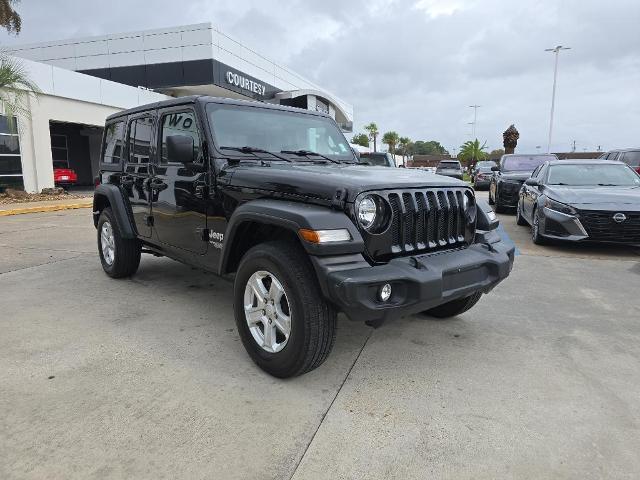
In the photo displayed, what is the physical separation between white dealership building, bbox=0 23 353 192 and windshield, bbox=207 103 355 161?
53.0 feet

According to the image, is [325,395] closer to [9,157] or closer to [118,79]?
[9,157]

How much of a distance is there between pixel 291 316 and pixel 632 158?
12.6 metres

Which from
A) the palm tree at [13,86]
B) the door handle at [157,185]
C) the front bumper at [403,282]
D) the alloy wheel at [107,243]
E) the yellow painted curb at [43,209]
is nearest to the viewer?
the front bumper at [403,282]

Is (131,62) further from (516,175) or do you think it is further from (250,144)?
(250,144)

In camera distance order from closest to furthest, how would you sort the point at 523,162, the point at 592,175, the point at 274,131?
the point at 274,131 < the point at 592,175 < the point at 523,162

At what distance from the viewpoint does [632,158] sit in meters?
12.0

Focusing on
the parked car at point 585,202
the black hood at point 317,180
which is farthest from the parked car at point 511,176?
the black hood at point 317,180

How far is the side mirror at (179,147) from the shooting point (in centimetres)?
344

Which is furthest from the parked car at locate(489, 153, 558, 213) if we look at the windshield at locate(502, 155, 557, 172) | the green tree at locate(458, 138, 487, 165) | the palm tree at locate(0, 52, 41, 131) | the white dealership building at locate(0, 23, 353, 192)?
the green tree at locate(458, 138, 487, 165)

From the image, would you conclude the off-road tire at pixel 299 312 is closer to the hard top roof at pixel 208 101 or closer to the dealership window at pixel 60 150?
the hard top roof at pixel 208 101

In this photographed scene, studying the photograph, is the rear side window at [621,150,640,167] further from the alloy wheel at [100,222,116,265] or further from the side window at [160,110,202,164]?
the alloy wheel at [100,222,116,265]

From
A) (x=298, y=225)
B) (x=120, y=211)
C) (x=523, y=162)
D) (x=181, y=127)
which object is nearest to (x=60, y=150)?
(x=523, y=162)

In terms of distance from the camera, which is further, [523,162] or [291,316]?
[523,162]

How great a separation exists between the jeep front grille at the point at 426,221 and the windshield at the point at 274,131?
127 centimetres
